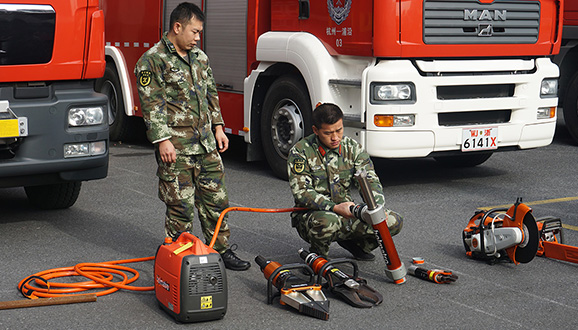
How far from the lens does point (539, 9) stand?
8.89 meters

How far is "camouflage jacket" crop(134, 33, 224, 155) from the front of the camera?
5645mm

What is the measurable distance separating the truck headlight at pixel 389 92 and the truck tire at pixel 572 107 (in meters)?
4.32

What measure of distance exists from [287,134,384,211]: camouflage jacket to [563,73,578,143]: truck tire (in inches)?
256

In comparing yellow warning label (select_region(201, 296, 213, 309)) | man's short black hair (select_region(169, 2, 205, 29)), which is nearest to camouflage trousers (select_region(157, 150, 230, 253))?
man's short black hair (select_region(169, 2, 205, 29))

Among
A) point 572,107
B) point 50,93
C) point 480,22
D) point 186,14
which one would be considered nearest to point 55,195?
point 50,93

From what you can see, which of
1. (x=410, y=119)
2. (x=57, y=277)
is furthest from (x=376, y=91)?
(x=57, y=277)

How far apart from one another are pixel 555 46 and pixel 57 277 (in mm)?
5768

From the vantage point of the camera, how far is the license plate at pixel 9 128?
6287mm

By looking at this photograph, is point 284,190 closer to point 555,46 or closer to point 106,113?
point 106,113

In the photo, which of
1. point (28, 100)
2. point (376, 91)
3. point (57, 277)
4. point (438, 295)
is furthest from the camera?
point (376, 91)

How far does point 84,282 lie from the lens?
547 cm

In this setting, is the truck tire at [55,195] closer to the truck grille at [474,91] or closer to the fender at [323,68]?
the fender at [323,68]

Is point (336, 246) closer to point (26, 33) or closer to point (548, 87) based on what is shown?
point (26, 33)

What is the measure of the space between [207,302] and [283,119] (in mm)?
4625
